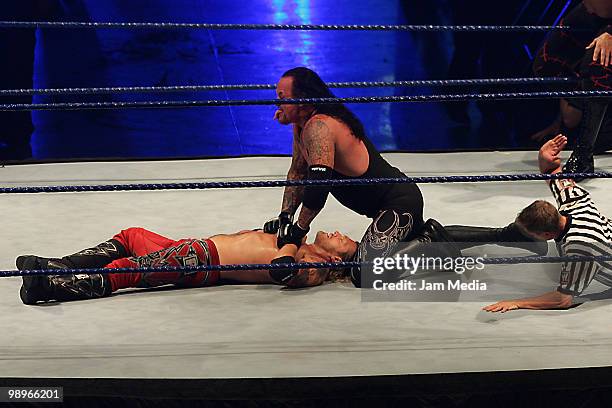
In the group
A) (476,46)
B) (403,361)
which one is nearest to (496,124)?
(476,46)

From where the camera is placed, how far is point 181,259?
10.9ft

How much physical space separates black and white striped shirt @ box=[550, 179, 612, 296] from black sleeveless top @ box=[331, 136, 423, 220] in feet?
1.65

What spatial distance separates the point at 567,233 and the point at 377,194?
0.68 m

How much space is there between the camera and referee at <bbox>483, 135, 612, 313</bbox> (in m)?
3.10

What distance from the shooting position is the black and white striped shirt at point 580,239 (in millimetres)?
3086

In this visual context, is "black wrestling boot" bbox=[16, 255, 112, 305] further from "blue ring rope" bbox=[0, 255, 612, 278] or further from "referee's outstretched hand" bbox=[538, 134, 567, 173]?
"referee's outstretched hand" bbox=[538, 134, 567, 173]

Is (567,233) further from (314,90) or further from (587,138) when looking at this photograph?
(587,138)

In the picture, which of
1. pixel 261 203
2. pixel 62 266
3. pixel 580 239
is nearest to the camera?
pixel 580 239

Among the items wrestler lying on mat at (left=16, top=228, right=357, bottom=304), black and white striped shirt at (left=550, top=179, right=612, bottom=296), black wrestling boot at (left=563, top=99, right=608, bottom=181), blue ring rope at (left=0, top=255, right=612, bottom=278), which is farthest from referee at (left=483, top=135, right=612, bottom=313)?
black wrestling boot at (left=563, top=99, right=608, bottom=181)

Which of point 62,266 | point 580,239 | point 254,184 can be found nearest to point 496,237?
point 580,239

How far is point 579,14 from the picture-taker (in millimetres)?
4555

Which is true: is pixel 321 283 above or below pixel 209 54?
below

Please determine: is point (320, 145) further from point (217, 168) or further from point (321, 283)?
point (217, 168)

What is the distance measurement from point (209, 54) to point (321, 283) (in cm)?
244
